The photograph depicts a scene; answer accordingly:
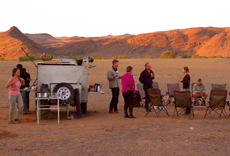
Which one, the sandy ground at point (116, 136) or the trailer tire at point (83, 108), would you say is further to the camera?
the trailer tire at point (83, 108)

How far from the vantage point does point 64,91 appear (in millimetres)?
9391

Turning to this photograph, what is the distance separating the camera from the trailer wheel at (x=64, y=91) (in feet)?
30.6

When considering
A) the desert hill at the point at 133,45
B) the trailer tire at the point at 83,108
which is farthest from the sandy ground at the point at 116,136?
the desert hill at the point at 133,45

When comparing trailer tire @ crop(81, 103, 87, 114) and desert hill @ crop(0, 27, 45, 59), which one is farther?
desert hill @ crop(0, 27, 45, 59)

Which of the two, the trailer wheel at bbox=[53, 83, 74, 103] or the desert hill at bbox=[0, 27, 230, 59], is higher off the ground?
the desert hill at bbox=[0, 27, 230, 59]

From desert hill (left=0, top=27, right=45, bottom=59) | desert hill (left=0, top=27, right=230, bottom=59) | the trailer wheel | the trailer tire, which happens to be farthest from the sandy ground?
desert hill (left=0, top=27, right=230, bottom=59)

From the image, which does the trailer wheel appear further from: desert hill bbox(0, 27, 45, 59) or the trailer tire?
desert hill bbox(0, 27, 45, 59)

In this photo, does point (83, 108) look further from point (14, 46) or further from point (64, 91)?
point (14, 46)

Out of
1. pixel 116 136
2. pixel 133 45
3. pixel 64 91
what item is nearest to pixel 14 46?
pixel 133 45

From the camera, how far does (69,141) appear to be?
6.89 meters

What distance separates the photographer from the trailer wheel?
933cm

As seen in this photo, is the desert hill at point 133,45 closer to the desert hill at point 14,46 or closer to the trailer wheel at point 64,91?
the desert hill at point 14,46

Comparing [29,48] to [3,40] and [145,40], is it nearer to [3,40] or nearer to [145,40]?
[3,40]

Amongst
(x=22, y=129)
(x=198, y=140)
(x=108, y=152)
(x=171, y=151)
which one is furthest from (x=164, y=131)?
(x=22, y=129)
